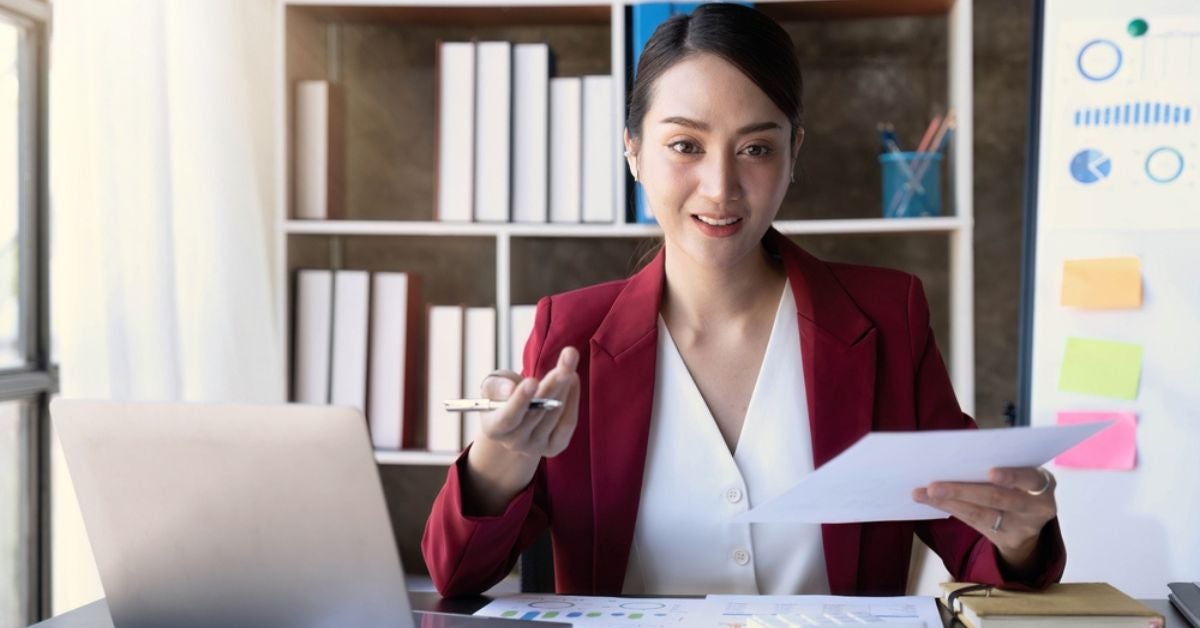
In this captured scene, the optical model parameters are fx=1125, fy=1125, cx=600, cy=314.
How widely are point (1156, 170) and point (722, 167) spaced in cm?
112

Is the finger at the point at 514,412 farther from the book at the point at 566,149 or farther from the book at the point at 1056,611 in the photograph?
the book at the point at 566,149

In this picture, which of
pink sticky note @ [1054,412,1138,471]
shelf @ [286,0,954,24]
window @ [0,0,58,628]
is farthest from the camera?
shelf @ [286,0,954,24]

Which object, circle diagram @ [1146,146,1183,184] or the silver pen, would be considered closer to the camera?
the silver pen

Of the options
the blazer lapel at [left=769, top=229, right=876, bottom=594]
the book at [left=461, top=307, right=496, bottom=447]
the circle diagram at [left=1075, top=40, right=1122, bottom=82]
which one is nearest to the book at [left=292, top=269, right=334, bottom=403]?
the book at [left=461, top=307, right=496, bottom=447]

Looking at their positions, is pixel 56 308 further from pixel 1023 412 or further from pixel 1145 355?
pixel 1145 355

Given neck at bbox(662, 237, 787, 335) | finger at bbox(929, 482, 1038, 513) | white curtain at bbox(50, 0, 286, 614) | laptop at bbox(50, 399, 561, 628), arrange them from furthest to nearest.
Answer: white curtain at bbox(50, 0, 286, 614)
neck at bbox(662, 237, 787, 335)
finger at bbox(929, 482, 1038, 513)
laptop at bbox(50, 399, 561, 628)

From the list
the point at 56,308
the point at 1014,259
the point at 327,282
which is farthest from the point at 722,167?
the point at 1014,259

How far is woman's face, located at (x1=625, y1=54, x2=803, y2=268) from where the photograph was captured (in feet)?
4.22

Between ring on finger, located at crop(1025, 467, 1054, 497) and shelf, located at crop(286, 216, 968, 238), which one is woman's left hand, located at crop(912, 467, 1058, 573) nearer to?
ring on finger, located at crop(1025, 467, 1054, 497)

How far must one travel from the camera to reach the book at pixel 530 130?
226 centimetres

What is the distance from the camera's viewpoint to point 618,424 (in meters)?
1.31

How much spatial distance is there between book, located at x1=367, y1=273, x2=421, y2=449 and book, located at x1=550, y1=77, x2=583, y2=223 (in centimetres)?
35

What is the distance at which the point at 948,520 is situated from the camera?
1.21 m

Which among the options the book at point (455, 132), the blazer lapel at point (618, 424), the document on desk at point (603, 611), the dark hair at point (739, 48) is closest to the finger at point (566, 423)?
the document on desk at point (603, 611)
